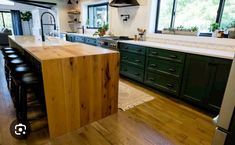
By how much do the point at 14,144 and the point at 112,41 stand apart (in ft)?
8.75

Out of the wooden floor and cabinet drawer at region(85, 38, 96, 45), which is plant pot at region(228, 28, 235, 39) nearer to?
the wooden floor

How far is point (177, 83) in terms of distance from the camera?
2.49 metres

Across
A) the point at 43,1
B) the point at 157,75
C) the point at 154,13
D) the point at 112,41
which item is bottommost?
the point at 157,75

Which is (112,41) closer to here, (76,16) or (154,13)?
(154,13)

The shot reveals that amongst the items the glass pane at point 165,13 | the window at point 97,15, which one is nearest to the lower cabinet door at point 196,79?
the glass pane at point 165,13

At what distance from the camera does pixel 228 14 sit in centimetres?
253

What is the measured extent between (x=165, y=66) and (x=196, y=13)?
4.16 feet

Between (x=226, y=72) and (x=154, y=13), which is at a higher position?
(x=154, y=13)

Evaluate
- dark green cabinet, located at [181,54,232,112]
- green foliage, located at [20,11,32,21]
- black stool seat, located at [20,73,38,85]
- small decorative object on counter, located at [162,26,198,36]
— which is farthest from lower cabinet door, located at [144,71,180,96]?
green foliage, located at [20,11,32,21]

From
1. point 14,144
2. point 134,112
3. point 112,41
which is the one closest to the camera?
point 14,144

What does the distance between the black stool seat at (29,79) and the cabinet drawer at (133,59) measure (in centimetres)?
194

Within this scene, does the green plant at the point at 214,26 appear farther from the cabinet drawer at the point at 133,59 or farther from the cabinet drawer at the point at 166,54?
the cabinet drawer at the point at 133,59

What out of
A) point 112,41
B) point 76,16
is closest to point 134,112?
point 112,41

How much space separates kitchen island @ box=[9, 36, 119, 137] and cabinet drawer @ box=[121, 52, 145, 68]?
1176mm
